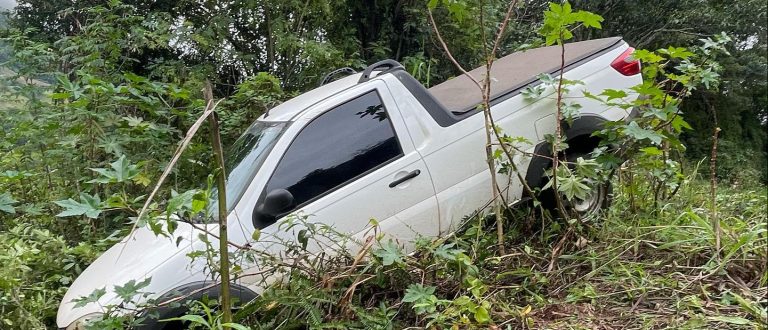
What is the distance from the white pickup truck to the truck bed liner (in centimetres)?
2

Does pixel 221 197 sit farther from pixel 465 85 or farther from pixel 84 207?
pixel 465 85

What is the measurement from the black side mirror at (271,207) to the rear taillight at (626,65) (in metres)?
2.73

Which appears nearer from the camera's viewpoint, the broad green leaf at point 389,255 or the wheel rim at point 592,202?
the broad green leaf at point 389,255

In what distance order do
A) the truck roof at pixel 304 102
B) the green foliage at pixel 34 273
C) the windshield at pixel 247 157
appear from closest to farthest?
the green foliage at pixel 34 273 → the windshield at pixel 247 157 → the truck roof at pixel 304 102

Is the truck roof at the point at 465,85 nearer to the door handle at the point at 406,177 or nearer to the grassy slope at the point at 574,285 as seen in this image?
the door handle at the point at 406,177

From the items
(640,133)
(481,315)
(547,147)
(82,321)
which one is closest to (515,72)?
(547,147)

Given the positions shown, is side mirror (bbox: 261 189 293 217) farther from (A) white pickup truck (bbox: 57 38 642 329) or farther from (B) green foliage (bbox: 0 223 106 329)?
(B) green foliage (bbox: 0 223 106 329)

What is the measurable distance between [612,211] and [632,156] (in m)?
0.41

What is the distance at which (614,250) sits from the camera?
2.97 metres

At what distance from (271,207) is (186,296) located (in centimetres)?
60

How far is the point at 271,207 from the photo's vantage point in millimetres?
2723

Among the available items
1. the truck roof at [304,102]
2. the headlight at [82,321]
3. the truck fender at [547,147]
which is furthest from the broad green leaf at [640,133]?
the headlight at [82,321]

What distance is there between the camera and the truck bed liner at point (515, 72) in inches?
147

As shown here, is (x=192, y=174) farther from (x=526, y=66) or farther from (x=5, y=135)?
(x=526, y=66)
